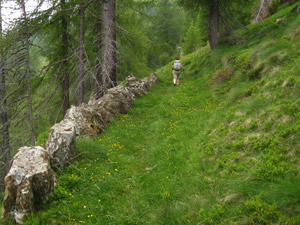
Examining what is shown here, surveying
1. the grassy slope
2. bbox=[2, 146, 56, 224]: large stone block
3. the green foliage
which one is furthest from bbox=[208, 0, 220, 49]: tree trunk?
the green foliage

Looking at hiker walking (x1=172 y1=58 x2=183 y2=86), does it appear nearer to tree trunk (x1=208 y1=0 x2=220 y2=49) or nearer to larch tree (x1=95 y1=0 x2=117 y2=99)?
tree trunk (x1=208 y1=0 x2=220 y2=49)

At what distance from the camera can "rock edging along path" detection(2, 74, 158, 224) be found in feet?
A: 13.7

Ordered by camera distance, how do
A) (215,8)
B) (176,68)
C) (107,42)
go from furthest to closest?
(176,68) → (215,8) → (107,42)

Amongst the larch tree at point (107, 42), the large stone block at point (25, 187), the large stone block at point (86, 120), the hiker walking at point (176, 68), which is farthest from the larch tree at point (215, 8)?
the large stone block at point (25, 187)

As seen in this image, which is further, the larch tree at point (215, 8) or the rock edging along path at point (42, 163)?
the larch tree at point (215, 8)

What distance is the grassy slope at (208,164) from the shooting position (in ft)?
12.5

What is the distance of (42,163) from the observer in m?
4.73

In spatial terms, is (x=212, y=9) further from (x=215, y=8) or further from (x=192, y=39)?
(x=192, y=39)

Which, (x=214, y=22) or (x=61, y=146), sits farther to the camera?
(x=214, y=22)

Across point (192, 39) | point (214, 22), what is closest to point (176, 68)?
point (214, 22)

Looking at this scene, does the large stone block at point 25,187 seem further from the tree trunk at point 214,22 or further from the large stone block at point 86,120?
the tree trunk at point 214,22

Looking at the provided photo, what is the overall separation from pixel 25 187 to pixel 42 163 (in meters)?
0.65

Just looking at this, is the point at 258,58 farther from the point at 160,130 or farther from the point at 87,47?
the point at 87,47

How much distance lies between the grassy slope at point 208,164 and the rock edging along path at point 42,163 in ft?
1.00
